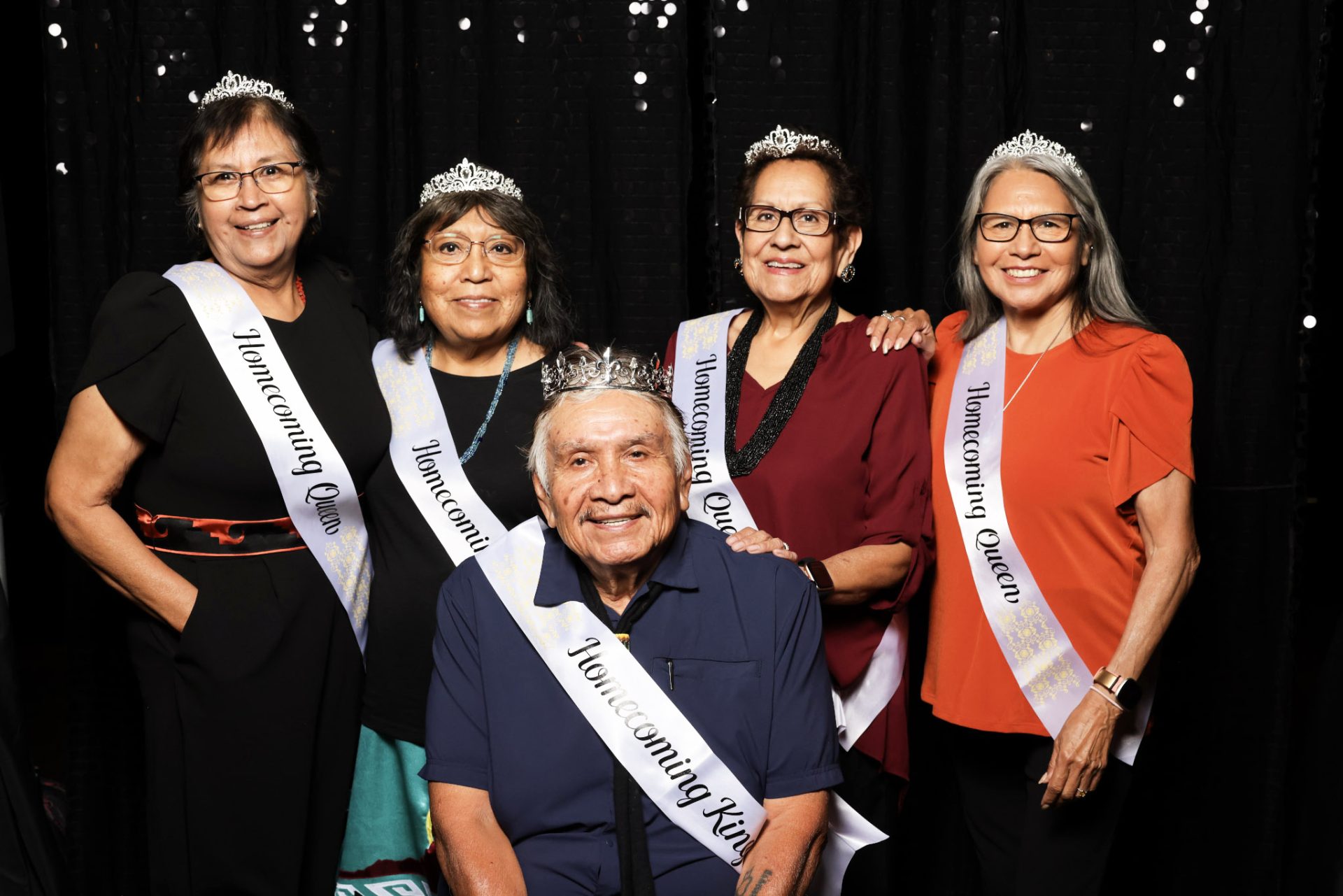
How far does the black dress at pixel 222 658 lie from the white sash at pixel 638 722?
461 mm

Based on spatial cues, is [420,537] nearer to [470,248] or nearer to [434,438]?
[434,438]

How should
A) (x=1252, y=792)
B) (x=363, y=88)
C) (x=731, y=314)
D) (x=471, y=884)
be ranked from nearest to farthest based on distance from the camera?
(x=471, y=884), (x=731, y=314), (x=363, y=88), (x=1252, y=792)

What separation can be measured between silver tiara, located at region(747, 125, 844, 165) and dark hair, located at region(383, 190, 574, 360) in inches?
15.5

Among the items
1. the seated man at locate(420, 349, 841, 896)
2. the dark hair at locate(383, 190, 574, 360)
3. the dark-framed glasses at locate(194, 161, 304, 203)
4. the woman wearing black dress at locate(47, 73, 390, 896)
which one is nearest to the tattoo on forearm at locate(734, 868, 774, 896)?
the seated man at locate(420, 349, 841, 896)

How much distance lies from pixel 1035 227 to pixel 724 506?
0.64 metres

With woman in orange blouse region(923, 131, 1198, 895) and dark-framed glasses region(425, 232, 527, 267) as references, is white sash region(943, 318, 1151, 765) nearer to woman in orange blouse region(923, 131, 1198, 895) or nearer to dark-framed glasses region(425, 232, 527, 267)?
woman in orange blouse region(923, 131, 1198, 895)

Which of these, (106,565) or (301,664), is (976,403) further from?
(106,565)

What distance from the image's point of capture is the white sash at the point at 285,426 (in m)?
1.97

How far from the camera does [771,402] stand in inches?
79.7

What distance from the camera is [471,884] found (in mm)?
1574

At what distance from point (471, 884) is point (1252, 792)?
5.85 feet

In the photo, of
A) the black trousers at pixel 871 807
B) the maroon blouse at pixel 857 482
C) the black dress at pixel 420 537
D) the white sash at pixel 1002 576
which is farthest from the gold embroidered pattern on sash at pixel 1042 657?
the black dress at pixel 420 537

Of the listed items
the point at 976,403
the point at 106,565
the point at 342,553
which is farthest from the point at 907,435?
the point at 106,565

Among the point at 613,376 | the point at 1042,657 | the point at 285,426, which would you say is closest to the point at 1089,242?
the point at 1042,657
